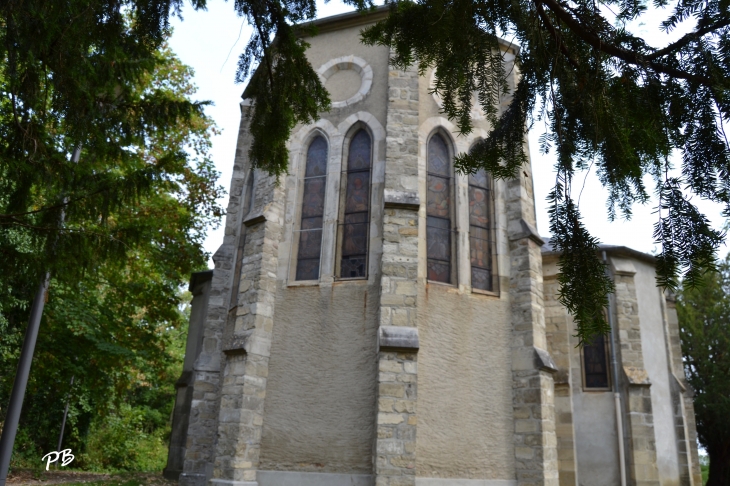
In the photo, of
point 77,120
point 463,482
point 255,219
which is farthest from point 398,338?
point 77,120

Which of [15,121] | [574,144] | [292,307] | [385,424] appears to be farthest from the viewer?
[292,307]

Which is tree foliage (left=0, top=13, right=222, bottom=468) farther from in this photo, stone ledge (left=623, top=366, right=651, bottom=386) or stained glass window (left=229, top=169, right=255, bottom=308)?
stone ledge (left=623, top=366, right=651, bottom=386)

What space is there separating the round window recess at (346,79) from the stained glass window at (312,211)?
3.02ft

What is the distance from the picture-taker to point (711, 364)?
81.9 ft

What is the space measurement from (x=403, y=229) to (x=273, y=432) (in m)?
3.84

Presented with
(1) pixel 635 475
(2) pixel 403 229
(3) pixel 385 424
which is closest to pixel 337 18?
(2) pixel 403 229

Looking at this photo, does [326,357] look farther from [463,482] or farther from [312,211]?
[463,482]

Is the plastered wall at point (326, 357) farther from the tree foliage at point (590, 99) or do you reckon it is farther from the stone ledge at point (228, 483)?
the tree foliage at point (590, 99)

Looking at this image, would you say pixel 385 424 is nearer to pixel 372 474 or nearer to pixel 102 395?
pixel 372 474

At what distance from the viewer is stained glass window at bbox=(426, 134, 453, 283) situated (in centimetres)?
1038

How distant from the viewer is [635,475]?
46.1 ft

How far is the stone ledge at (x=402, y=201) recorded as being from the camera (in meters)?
9.72

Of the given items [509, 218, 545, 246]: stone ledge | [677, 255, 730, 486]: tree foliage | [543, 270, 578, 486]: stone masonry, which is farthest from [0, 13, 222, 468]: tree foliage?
[677, 255, 730, 486]: tree foliage

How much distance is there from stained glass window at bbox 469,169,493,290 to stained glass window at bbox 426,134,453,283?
48cm
